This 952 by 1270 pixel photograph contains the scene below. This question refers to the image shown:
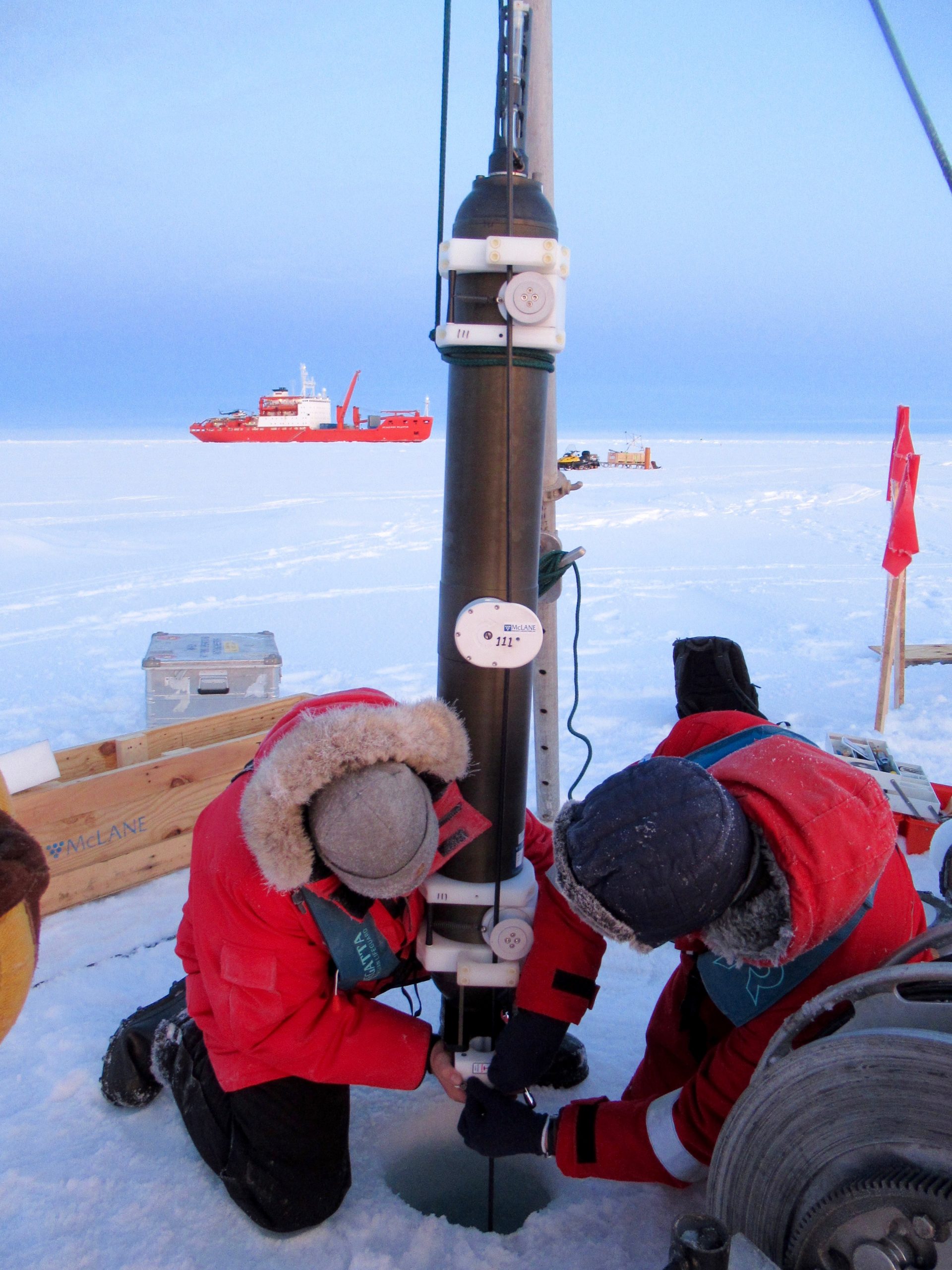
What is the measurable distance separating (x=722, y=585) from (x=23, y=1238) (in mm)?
9053

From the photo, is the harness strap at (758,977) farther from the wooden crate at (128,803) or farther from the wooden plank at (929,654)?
the wooden plank at (929,654)

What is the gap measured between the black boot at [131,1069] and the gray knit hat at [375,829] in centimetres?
105

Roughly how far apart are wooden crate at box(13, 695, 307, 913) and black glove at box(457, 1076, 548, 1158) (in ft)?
5.90

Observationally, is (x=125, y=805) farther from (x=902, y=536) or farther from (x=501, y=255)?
(x=902, y=536)

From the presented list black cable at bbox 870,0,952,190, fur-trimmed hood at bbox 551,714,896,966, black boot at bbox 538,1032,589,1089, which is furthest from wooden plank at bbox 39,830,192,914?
black cable at bbox 870,0,952,190

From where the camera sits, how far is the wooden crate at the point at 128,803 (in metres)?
3.09

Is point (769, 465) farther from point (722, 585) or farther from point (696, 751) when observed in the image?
point (696, 751)

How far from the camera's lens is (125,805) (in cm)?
327

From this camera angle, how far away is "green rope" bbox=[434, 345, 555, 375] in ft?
5.87

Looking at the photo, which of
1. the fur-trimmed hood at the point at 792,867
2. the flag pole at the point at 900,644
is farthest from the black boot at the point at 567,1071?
the flag pole at the point at 900,644

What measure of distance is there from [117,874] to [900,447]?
5.20m

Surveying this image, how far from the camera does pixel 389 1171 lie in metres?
2.31

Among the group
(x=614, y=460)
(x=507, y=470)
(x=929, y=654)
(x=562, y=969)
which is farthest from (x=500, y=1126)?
(x=614, y=460)

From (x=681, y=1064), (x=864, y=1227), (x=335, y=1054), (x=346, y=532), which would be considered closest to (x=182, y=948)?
(x=335, y=1054)
